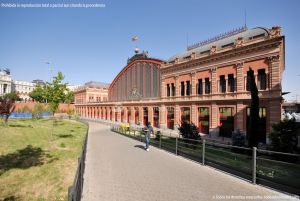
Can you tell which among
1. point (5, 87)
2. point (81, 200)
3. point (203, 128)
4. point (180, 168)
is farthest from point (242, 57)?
point (5, 87)

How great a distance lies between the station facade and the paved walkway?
51.0ft

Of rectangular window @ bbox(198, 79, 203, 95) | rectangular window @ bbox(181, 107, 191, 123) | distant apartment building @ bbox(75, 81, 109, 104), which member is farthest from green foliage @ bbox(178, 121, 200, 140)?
distant apartment building @ bbox(75, 81, 109, 104)

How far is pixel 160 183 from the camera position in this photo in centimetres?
775

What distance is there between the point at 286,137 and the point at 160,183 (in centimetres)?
1094

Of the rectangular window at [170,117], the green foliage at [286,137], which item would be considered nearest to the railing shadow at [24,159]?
the green foliage at [286,137]

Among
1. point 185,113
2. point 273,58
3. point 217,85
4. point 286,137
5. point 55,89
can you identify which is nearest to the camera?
point 286,137

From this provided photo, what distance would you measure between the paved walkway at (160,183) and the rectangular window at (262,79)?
54.0ft

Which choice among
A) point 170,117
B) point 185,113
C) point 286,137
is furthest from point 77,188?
point 170,117

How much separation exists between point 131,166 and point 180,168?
2.64 meters

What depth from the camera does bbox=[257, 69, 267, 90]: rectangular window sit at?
2204 centimetres

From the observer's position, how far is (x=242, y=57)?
2384cm

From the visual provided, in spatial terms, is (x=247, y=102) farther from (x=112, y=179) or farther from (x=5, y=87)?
(x=5, y=87)

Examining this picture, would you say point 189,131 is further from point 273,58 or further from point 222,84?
point 273,58

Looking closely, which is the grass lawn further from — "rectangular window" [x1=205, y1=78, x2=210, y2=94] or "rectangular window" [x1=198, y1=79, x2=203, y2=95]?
"rectangular window" [x1=198, y1=79, x2=203, y2=95]
